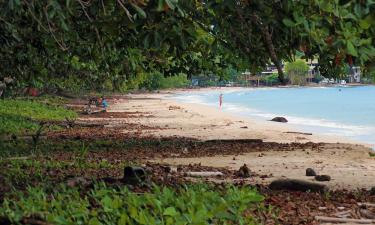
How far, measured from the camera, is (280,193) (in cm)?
855

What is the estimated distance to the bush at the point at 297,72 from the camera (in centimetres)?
14948

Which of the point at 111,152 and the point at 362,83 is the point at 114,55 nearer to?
the point at 111,152

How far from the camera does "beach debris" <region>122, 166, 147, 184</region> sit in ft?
27.5

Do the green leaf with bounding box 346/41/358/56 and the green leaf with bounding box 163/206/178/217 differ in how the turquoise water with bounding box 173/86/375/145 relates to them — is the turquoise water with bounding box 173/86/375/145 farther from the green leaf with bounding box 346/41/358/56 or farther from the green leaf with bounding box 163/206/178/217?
the green leaf with bounding box 163/206/178/217

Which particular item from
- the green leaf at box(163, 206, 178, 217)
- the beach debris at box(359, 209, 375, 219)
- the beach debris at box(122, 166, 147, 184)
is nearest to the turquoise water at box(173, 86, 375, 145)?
the beach debris at box(122, 166, 147, 184)

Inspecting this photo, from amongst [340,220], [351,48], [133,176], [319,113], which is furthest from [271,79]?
[340,220]

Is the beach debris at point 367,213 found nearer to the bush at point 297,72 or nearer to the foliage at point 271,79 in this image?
the bush at point 297,72

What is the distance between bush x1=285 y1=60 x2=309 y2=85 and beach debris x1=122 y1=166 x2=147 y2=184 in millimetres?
140417

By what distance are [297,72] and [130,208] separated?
6190 inches

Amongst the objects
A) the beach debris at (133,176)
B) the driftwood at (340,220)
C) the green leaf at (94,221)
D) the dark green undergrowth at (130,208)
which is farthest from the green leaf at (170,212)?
the beach debris at (133,176)

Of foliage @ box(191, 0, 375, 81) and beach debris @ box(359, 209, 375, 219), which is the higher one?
foliage @ box(191, 0, 375, 81)

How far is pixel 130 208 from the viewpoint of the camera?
608 centimetres

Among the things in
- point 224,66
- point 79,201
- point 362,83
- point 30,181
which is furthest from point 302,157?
point 362,83

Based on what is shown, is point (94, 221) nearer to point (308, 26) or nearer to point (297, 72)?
point (308, 26)
